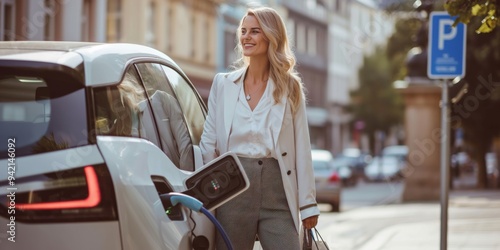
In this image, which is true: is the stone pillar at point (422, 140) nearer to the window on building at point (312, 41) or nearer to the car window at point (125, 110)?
the car window at point (125, 110)

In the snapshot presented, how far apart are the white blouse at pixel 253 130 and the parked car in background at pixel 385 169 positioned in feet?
176

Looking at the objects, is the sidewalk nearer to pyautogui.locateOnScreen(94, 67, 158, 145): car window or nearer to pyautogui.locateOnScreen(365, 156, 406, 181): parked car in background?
pyautogui.locateOnScreen(94, 67, 158, 145): car window

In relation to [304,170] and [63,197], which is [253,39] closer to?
[304,170]

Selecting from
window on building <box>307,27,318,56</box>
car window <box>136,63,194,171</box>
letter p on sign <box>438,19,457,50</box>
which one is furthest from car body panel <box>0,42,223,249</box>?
window on building <box>307,27,318,56</box>

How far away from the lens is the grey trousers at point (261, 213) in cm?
525

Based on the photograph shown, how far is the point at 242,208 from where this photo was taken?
5.25 metres

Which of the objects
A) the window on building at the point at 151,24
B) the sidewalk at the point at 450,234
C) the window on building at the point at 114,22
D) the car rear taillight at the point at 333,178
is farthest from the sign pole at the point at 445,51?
the window on building at the point at 151,24

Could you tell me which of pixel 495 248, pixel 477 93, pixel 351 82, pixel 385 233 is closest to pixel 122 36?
pixel 477 93

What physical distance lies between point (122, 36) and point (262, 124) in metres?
33.3

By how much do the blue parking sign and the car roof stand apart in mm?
7595

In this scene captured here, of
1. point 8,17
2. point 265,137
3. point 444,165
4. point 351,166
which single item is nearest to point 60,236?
point 265,137

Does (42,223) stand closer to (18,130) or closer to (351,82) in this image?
(18,130)

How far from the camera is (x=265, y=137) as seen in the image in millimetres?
5301

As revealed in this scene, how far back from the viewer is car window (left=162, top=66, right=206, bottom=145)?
18.7ft
